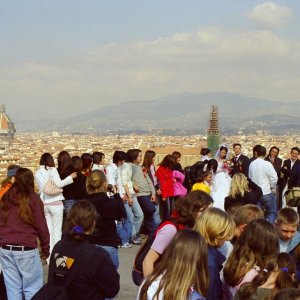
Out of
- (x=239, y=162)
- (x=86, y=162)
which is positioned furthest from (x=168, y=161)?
(x=86, y=162)

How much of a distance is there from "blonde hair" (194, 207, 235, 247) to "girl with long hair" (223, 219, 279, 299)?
0.16 meters

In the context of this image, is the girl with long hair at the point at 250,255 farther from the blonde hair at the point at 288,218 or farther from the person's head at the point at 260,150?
the person's head at the point at 260,150

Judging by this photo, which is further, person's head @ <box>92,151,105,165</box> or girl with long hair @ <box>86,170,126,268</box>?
person's head @ <box>92,151,105,165</box>

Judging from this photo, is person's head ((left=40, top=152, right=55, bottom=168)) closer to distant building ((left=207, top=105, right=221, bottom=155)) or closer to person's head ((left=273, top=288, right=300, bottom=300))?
person's head ((left=273, top=288, right=300, bottom=300))

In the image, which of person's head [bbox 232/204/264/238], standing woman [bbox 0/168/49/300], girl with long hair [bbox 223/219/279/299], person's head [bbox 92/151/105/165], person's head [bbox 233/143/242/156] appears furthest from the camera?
person's head [bbox 233/143/242/156]

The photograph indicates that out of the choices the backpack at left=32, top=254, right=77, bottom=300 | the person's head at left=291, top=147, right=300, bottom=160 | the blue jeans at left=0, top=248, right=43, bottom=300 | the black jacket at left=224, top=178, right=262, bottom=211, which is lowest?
the blue jeans at left=0, top=248, right=43, bottom=300

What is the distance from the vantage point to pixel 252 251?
149 inches

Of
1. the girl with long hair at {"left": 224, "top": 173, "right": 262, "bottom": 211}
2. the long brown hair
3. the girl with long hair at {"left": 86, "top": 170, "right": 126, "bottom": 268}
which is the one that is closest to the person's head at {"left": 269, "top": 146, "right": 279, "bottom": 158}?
the girl with long hair at {"left": 224, "top": 173, "right": 262, "bottom": 211}

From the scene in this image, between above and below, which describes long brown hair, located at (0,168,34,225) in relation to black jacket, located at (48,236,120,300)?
above

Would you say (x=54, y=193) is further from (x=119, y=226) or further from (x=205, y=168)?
(x=205, y=168)

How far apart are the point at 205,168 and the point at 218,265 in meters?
4.36

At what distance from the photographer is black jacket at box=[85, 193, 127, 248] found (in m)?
5.38

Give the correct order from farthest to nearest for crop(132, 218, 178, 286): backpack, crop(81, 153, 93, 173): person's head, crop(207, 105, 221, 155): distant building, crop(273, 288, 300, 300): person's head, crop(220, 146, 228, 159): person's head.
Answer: crop(207, 105, 221, 155): distant building
crop(220, 146, 228, 159): person's head
crop(81, 153, 93, 173): person's head
crop(132, 218, 178, 286): backpack
crop(273, 288, 300, 300): person's head

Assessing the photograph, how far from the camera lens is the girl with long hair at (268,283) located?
3.31 m
